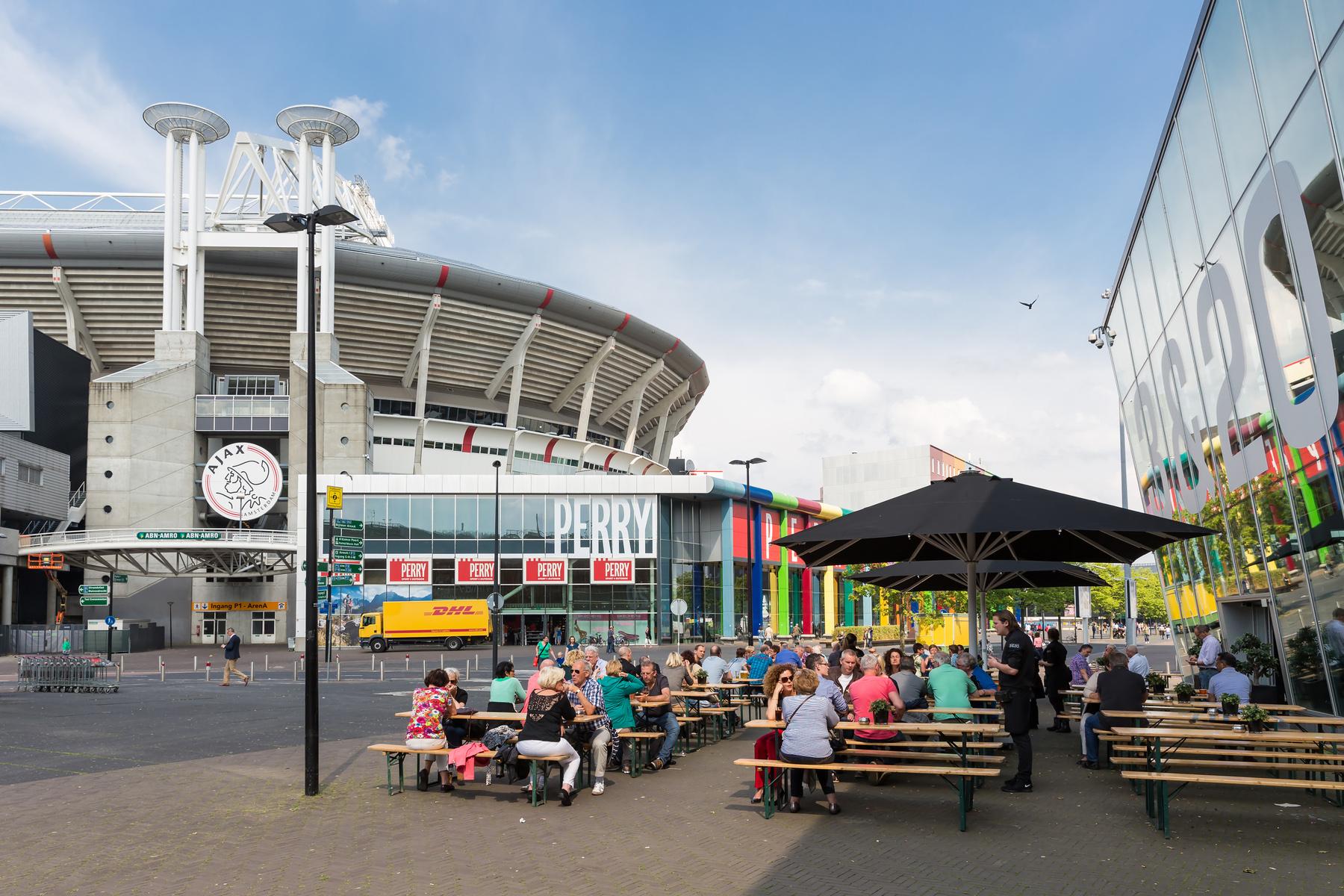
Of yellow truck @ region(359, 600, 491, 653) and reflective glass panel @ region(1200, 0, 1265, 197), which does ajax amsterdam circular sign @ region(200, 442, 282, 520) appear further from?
reflective glass panel @ region(1200, 0, 1265, 197)

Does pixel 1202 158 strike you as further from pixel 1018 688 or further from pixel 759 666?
pixel 759 666

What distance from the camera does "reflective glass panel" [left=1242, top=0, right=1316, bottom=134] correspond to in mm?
9672

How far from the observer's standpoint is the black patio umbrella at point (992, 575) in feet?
58.6

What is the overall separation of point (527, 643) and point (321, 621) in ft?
36.5

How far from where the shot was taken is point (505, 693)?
11.7m

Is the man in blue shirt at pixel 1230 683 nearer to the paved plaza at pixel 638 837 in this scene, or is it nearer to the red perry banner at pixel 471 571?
the paved plaza at pixel 638 837

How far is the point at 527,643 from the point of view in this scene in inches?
2296

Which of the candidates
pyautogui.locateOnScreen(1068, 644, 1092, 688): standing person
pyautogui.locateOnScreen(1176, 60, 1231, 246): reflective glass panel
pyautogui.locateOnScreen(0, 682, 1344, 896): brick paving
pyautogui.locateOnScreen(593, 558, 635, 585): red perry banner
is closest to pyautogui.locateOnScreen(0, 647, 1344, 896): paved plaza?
pyautogui.locateOnScreen(0, 682, 1344, 896): brick paving

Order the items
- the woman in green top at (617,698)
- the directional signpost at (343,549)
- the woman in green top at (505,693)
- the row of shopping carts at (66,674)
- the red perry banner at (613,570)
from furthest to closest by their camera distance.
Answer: the red perry banner at (613,570)
the directional signpost at (343,549)
the row of shopping carts at (66,674)
the woman in green top at (617,698)
the woman in green top at (505,693)

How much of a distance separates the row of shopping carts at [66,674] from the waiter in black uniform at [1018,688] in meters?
23.5

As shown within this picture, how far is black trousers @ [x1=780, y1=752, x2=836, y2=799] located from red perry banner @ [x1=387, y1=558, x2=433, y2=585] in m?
48.4

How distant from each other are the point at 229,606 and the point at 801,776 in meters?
56.8

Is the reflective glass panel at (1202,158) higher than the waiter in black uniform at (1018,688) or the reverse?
higher

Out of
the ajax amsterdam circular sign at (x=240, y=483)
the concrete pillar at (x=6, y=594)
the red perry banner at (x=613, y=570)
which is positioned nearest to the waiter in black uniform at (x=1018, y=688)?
the red perry banner at (x=613, y=570)
